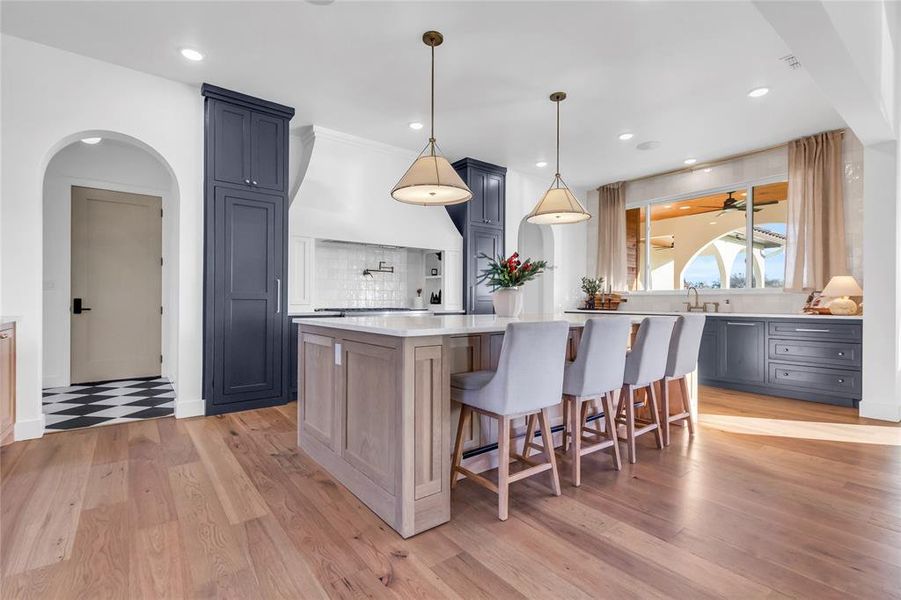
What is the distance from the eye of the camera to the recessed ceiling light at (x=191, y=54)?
10.5 feet

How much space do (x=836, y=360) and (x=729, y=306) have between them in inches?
56.5

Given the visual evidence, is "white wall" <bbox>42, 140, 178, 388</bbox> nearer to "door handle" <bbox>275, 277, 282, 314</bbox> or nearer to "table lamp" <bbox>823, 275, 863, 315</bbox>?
"door handle" <bbox>275, 277, 282, 314</bbox>

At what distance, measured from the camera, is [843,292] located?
171 inches

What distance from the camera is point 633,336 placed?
342cm

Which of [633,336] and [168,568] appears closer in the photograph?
[168,568]

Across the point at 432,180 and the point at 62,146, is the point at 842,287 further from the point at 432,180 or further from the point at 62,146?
the point at 62,146

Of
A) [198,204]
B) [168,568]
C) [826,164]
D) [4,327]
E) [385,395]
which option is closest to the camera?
[168,568]

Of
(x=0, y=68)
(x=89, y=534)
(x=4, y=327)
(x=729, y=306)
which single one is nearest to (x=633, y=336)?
(x=729, y=306)

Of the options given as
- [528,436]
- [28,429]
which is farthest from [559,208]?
[28,429]

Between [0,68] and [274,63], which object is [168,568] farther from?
[0,68]

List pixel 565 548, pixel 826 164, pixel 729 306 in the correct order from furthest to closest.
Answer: pixel 729 306
pixel 826 164
pixel 565 548

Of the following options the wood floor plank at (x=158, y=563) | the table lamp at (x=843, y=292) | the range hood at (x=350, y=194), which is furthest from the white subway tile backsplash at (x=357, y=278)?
the table lamp at (x=843, y=292)

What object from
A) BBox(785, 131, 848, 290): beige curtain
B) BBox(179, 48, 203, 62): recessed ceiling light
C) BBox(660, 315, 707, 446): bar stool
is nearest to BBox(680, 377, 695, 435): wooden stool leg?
BBox(660, 315, 707, 446): bar stool

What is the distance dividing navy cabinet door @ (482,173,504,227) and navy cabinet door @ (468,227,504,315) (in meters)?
0.15
